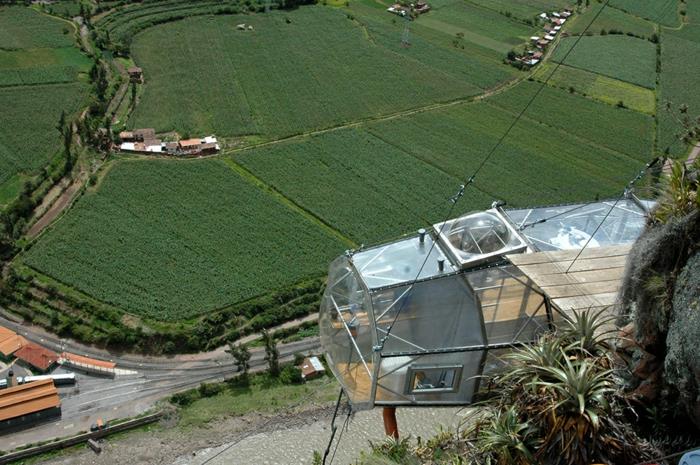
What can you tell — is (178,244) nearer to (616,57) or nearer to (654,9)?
(616,57)

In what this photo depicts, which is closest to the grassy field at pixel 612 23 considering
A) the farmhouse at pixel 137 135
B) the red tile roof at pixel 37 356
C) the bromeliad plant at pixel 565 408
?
the farmhouse at pixel 137 135

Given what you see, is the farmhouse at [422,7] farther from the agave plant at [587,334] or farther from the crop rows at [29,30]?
the agave plant at [587,334]

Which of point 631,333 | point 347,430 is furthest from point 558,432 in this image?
point 347,430

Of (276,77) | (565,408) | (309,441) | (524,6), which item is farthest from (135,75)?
(565,408)

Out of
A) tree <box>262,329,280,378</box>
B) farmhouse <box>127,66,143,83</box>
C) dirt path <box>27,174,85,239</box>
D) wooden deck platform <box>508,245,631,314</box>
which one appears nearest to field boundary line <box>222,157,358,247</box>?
dirt path <box>27,174,85,239</box>

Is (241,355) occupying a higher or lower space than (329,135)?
lower

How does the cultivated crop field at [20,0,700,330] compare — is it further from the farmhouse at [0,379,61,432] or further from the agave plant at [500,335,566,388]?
the agave plant at [500,335,566,388]
